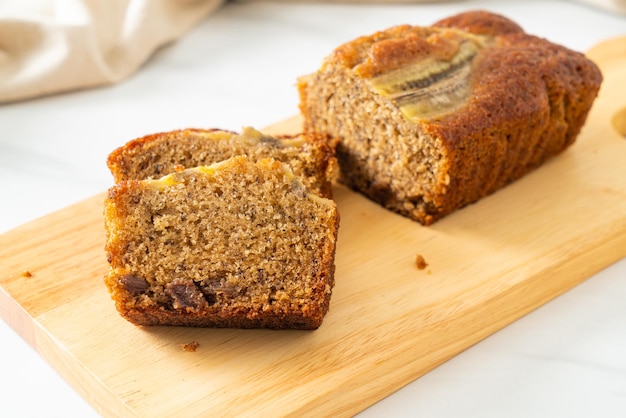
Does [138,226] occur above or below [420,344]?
above

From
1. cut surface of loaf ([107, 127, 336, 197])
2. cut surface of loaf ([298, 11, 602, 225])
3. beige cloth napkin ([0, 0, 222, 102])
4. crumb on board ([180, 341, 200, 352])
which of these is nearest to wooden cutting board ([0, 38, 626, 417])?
crumb on board ([180, 341, 200, 352])

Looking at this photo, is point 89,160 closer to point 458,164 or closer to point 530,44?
point 458,164

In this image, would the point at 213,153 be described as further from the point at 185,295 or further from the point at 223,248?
the point at 185,295

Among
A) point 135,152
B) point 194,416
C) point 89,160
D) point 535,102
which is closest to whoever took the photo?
point 194,416

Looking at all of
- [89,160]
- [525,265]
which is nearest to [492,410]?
[525,265]

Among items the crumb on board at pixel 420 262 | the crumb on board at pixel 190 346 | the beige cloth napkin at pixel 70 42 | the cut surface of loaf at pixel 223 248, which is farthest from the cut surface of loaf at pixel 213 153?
the beige cloth napkin at pixel 70 42

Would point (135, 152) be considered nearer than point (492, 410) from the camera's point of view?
No

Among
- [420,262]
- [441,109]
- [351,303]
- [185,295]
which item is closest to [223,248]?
[185,295]
